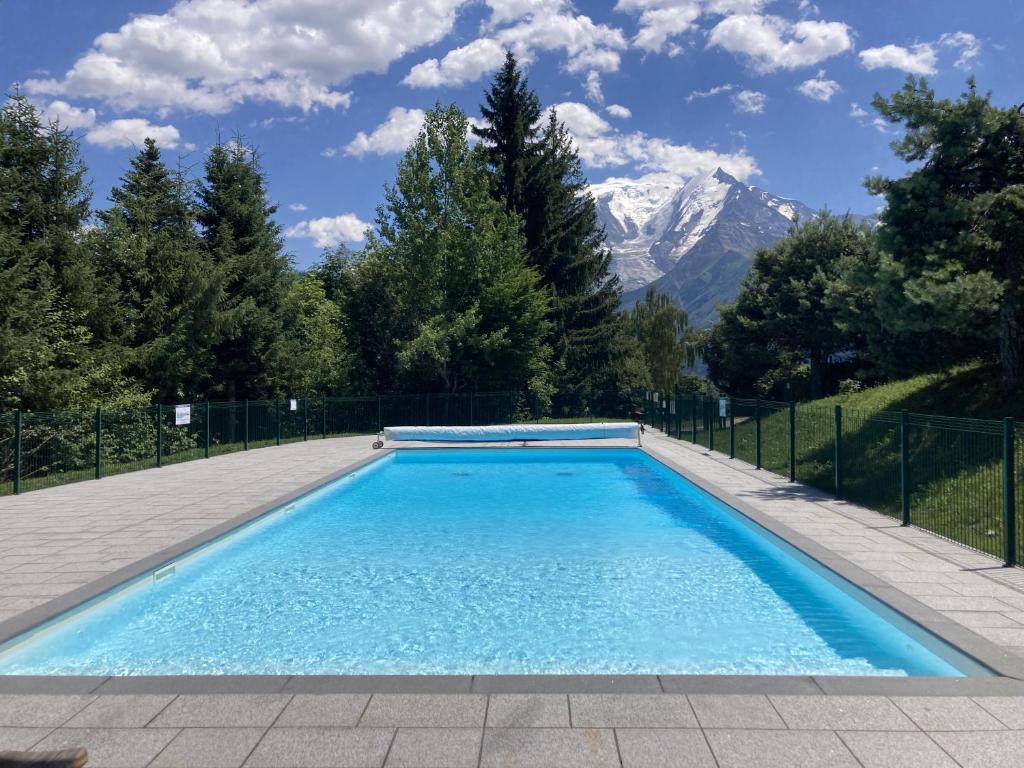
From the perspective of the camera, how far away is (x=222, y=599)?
261 inches

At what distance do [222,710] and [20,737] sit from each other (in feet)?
3.03

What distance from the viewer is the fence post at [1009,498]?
6.58 metres

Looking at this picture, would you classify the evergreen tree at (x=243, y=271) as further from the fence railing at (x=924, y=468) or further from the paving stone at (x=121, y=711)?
the paving stone at (x=121, y=711)

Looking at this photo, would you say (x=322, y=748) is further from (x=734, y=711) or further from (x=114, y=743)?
(x=734, y=711)

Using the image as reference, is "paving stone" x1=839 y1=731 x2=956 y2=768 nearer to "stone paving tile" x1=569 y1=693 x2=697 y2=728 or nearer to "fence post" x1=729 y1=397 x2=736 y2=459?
"stone paving tile" x1=569 y1=693 x2=697 y2=728

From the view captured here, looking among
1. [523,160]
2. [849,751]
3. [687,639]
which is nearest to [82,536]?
[687,639]

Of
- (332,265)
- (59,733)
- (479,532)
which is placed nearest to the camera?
(59,733)

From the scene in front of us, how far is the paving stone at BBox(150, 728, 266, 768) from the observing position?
3.13 metres

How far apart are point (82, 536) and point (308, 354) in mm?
24223

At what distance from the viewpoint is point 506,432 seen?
856 inches

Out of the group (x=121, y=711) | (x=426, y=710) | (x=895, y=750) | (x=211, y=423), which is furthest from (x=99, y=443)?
(x=895, y=750)

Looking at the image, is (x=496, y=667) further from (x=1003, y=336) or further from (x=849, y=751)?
(x=1003, y=336)

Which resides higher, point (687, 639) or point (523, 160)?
point (523, 160)

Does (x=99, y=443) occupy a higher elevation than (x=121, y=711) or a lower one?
higher
